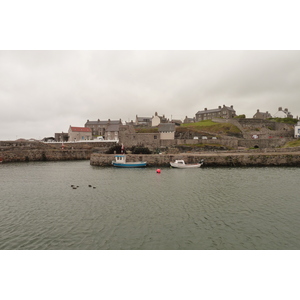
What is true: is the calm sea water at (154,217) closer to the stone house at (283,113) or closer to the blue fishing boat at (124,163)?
the blue fishing boat at (124,163)

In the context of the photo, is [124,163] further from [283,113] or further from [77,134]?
[283,113]

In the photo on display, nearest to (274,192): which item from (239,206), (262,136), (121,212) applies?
(239,206)

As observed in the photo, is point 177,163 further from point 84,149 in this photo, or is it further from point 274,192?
point 84,149

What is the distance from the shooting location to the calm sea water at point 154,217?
29.3 feet

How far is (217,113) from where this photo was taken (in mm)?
78438

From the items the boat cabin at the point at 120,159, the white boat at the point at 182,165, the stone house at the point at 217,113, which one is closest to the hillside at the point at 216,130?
the stone house at the point at 217,113

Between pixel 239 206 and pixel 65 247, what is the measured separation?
11061 millimetres

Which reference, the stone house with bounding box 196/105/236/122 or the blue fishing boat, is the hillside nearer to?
the stone house with bounding box 196/105/236/122

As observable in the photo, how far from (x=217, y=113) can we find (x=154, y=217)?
245ft

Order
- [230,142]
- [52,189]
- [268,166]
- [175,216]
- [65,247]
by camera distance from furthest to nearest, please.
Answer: [230,142]
[268,166]
[52,189]
[175,216]
[65,247]

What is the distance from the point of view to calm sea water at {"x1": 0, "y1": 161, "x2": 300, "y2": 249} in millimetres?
8945

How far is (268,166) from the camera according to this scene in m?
31.2

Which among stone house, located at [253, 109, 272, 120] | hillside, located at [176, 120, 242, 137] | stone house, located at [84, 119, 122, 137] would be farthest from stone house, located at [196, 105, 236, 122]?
stone house, located at [84, 119, 122, 137]

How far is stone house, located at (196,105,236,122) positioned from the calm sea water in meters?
60.5
